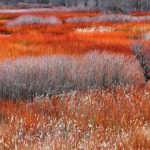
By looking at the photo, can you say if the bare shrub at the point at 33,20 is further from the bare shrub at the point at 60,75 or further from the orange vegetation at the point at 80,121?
the orange vegetation at the point at 80,121

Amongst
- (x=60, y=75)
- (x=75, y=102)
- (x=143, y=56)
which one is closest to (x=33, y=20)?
(x=143, y=56)

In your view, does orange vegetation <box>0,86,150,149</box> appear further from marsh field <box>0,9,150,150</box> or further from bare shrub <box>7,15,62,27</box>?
bare shrub <box>7,15,62,27</box>

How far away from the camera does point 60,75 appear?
11.9 metres

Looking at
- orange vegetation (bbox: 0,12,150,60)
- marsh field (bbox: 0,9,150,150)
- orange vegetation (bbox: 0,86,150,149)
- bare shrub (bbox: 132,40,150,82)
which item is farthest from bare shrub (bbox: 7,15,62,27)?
orange vegetation (bbox: 0,86,150,149)

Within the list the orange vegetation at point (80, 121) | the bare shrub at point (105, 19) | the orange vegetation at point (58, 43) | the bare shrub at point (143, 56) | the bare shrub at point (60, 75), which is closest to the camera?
the orange vegetation at point (80, 121)

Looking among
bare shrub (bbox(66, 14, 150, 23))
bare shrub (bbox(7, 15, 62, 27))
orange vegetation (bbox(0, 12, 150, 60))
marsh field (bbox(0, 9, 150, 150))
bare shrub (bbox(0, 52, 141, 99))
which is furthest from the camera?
bare shrub (bbox(66, 14, 150, 23))

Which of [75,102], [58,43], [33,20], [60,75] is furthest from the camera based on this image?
[33,20]

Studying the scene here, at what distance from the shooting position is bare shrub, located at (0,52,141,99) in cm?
1119

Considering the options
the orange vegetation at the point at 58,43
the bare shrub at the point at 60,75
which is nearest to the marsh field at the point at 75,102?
the bare shrub at the point at 60,75

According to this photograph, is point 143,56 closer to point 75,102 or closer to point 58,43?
point 75,102

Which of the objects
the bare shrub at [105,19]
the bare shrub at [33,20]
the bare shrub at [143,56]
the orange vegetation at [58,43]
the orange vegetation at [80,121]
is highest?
the bare shrub at [143,56]

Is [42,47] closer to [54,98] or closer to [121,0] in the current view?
[54,98]

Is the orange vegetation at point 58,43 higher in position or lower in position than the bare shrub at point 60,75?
lower

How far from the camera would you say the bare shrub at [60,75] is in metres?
11.2
